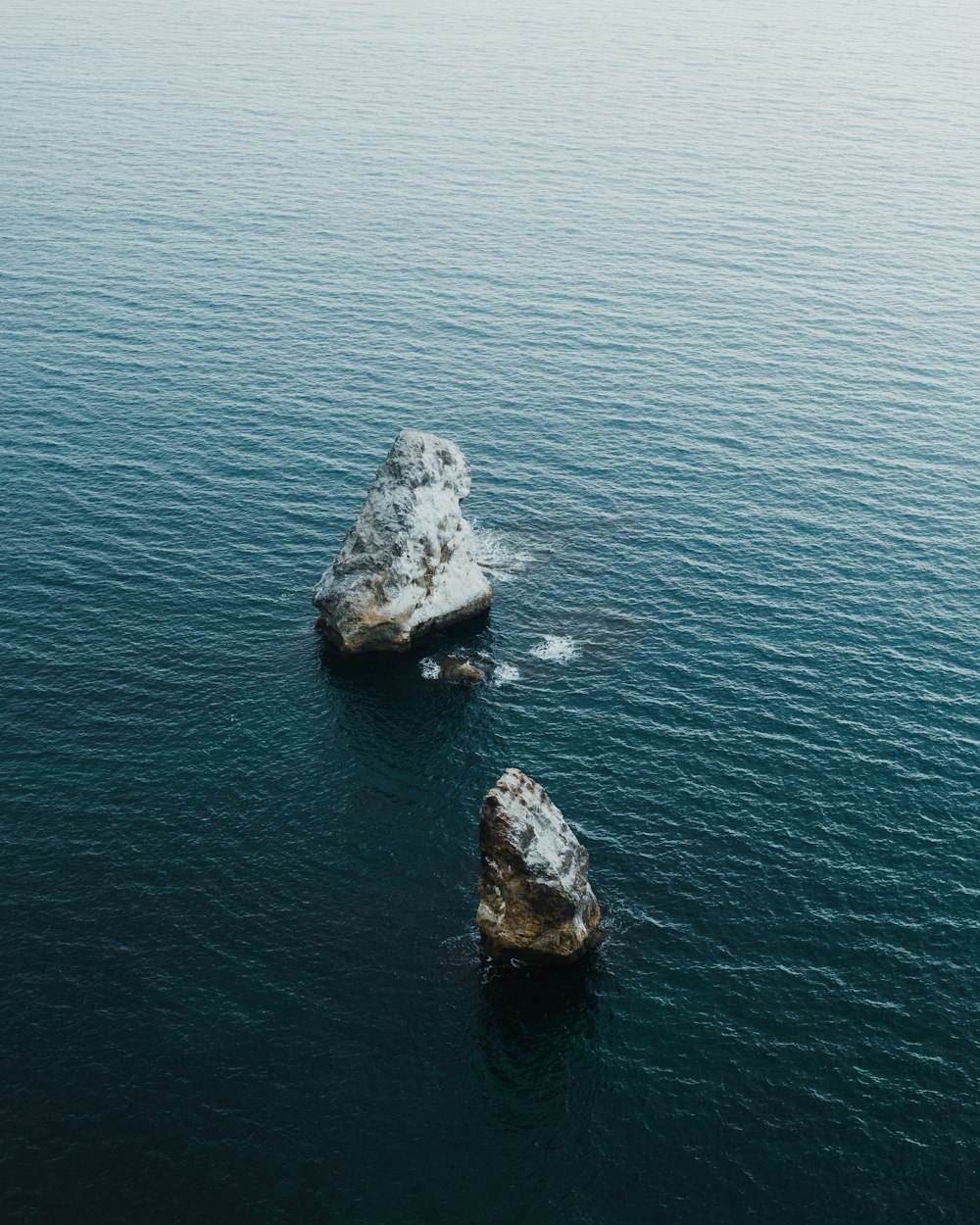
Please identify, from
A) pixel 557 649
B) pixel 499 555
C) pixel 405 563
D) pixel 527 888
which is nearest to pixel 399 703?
pixel 405 563

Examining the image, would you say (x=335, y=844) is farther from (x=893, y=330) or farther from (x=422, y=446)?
(x=893, y=330)

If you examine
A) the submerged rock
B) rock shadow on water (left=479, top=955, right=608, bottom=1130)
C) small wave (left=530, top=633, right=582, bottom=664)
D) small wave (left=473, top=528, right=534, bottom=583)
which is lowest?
rock shadow on water (left=479, top=955, right=608, bottom=1130)

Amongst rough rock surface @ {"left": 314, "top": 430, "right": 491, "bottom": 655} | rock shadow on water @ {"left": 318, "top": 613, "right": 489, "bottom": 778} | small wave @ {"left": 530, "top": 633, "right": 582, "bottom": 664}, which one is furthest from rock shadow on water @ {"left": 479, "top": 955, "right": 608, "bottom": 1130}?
rough rock surface @ {"left": 314, "top": 430, "right": 491, "bottom": 655}

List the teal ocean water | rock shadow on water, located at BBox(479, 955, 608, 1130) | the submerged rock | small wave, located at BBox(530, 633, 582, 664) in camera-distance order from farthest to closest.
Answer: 1. small wave, located at BBox(530, 633, 582, 664)
2. the submerged rock
3. rock shadow on water, located at BBox(479, 955, 608, 1130)
4. the teal ocean water

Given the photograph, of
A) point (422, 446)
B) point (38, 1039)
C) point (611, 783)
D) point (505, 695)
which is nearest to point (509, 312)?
point (422, 446)

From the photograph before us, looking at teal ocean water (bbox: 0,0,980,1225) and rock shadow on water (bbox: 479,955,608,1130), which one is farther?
rock shadow on water (bbox: 479,955,608,1130)

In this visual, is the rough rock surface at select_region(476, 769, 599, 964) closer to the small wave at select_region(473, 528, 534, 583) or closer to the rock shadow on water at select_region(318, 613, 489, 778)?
the rock shadow on water at select_region(318, 613, 489, 778)

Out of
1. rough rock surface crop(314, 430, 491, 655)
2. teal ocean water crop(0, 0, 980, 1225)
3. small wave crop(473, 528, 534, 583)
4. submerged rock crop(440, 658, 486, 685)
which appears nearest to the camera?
teal ocean water crop(0, 0, 980, 1225)

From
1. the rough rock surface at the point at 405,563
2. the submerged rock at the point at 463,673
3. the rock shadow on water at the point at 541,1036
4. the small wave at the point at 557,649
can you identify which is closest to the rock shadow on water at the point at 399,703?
the submerged rock at the point at 463,673
